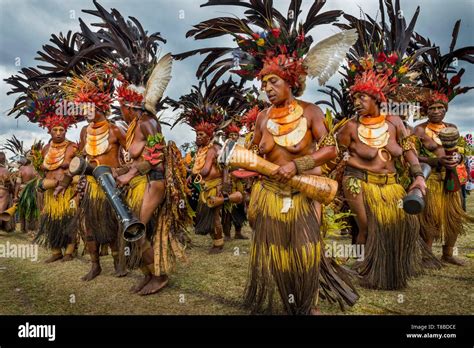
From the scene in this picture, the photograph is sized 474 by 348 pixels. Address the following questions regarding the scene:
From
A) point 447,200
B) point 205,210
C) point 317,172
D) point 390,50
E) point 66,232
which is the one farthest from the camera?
point 205,210

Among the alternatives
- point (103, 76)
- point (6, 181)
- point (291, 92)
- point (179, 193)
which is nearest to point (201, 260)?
point (179, 193)

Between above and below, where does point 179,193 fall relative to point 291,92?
below

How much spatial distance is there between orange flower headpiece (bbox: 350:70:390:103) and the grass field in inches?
78.9

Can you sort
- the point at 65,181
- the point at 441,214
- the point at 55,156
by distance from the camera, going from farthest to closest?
the point at 55,156
the point at 65,181
the point at 441,214

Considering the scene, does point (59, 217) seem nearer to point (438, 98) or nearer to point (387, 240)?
point (387, 240)

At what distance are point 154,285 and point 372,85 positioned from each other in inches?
121

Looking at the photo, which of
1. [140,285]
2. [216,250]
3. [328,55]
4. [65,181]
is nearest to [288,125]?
[328,55]

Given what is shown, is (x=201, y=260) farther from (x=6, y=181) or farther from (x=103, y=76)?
(x=6, y=181)

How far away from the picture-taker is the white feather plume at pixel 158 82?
3885 mm

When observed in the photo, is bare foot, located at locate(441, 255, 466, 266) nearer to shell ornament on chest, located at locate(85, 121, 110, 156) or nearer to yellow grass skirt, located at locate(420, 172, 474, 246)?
yellow grass skirt, located at locate(420, 172, 474, 246)

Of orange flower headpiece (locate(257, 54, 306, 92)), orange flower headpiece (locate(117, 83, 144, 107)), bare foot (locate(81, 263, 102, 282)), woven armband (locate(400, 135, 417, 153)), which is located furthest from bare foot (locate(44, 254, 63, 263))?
woven armband (locate(400, 135, 417, 153))

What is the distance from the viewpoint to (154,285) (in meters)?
3.85
